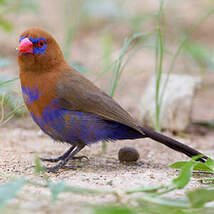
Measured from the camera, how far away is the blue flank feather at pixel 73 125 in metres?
3.57

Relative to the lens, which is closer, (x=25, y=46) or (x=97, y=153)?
(x=25, y=46)

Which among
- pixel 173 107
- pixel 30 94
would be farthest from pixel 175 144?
pixel 173 107

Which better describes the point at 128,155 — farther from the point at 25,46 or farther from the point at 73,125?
the point at 25,46

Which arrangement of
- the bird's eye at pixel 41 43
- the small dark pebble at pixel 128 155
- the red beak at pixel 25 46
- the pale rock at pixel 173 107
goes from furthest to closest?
1. the pale rock at pixel 173 107
2. the small dark pebble at pixel 128 155
3. the bird's eye at pixel 41 43
4. the red beak at pixel 25 46

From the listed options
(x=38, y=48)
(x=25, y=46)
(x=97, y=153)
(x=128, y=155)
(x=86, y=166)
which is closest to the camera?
(x=25, y=46)

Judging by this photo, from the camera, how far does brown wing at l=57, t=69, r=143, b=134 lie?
3617mm

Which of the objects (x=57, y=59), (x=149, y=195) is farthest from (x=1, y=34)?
(x=149, y=195)

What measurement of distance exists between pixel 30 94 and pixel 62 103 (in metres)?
0.25

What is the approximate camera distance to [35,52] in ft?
11.9

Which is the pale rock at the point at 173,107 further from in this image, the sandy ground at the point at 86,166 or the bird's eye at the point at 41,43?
the bird's eye at the point at 41,43

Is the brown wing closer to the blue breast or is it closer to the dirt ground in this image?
the blue breast

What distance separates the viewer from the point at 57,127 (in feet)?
11.8

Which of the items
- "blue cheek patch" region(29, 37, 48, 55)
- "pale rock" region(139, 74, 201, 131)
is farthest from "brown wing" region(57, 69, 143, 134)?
"pale rock" region(139, 74, 201, 131)

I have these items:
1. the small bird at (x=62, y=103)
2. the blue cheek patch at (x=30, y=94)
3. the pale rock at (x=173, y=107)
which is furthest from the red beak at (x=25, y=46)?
the pale rock at (x=173, y=107)
